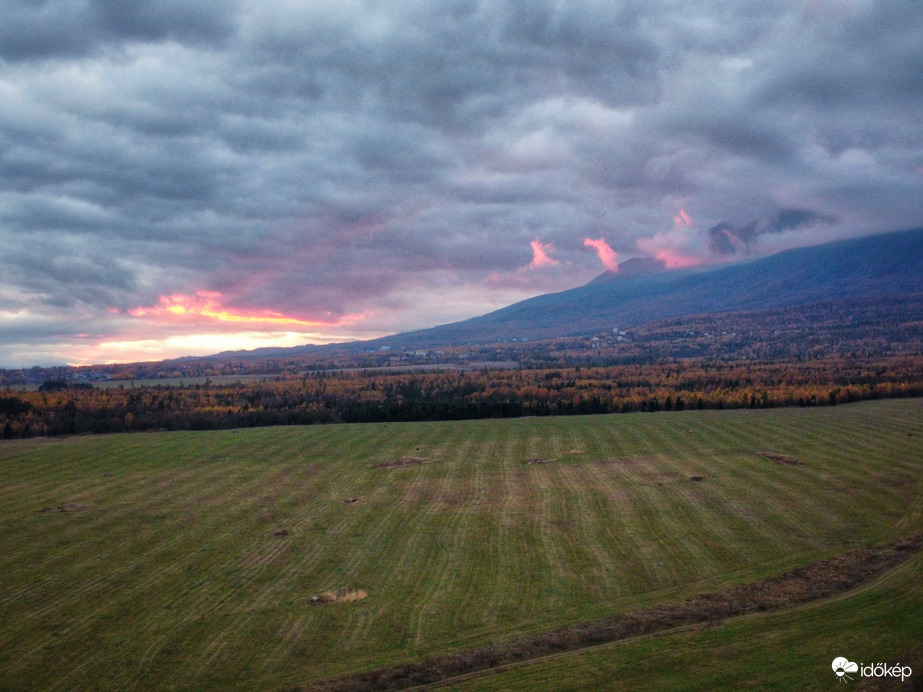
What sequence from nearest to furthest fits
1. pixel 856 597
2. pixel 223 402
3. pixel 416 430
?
pixel 856 597 < pixel 416 430 < pixel 223 402

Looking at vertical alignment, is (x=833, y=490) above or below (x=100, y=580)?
below

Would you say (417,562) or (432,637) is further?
(417,562)

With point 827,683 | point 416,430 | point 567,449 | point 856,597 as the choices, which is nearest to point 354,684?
point 827,683

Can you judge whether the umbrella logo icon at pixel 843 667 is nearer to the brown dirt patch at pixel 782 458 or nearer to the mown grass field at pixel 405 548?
the mown grass field at pixel 405 548

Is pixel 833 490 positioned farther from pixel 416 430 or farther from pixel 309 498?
pixel 416 430

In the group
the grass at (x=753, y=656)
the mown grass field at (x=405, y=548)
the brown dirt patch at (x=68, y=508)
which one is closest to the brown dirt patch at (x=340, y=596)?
the mown grass field at (x=405, y=548)

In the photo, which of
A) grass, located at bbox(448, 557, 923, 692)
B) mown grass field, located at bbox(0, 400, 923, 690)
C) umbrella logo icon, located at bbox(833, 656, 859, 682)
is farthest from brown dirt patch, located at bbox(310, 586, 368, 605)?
umbrella logo icon, located at bbox(833, 656, 859, 682)

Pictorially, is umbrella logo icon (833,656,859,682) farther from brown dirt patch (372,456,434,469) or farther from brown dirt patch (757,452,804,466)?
brown dirt patch (372,456,434,469)
